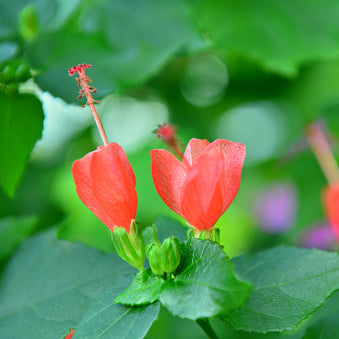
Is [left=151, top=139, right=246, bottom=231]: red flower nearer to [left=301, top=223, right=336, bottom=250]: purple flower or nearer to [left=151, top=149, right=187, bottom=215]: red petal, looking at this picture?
[left=151, top=149, right=187, bottom=215]: red petal

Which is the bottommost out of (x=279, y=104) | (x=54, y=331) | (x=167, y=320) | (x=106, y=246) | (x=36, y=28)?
(x=167, y=320)

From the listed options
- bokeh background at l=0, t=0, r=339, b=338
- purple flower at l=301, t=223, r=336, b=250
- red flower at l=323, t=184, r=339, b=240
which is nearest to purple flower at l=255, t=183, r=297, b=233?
bokeh background at l=0, t=0, r=339, b=338

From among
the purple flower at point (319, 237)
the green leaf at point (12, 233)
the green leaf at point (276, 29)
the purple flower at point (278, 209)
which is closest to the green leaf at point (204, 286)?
the green leaf at point (12, 233)

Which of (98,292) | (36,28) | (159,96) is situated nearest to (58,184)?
(159,96)

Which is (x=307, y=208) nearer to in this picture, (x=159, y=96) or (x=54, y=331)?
(x=159, y=96)

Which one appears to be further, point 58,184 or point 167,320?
point 58,184

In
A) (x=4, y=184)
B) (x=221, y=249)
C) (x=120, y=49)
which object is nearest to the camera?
(x=221, y=249)

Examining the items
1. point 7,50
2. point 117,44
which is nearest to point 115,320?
point 7,50
